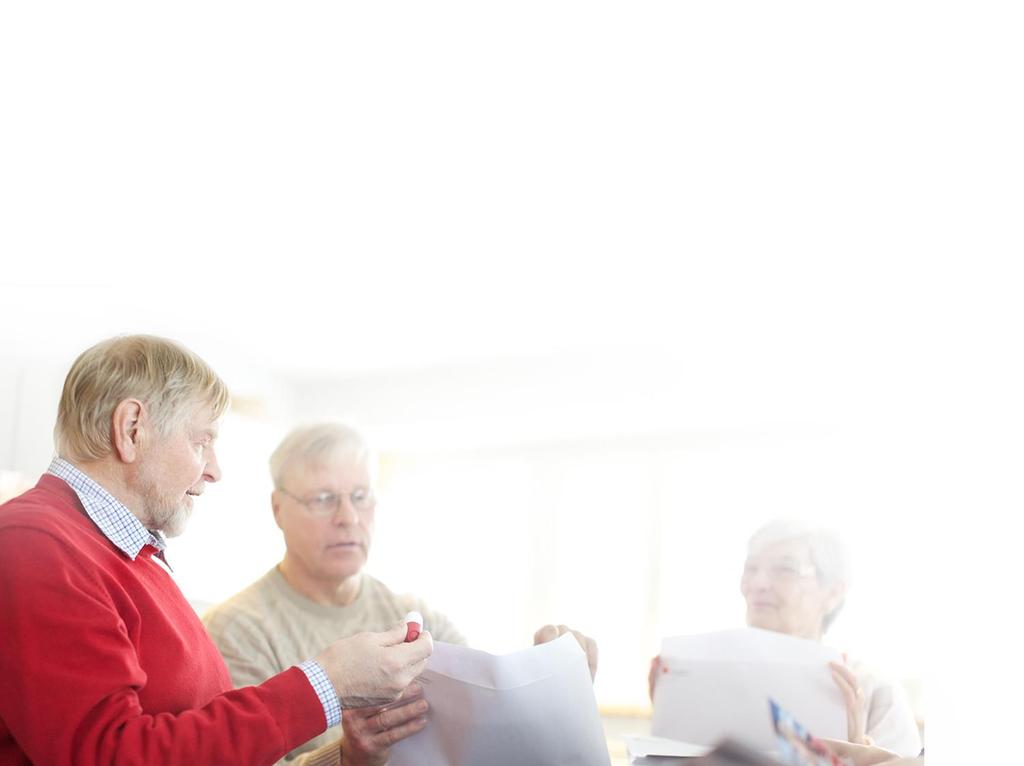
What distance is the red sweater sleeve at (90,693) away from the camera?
3.11 feet

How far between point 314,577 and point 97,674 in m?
0.84

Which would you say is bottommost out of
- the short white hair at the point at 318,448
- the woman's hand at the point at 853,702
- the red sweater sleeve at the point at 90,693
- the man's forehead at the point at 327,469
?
the woman's hand at the point at 853,702

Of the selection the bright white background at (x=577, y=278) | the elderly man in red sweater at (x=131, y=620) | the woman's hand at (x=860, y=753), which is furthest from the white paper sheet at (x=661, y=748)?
the elderly man in red sweater at (x=131, y=620)

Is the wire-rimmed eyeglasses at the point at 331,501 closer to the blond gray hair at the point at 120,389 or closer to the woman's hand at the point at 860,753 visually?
the blond gray hair at the point at 120,389

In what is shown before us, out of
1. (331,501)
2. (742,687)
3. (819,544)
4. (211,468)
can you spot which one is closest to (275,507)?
(331,501)

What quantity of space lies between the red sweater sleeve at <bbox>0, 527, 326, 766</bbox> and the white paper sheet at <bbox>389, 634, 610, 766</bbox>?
0.26 meters

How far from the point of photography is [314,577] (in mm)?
1796

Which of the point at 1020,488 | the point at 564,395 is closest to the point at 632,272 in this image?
the point at 564,395

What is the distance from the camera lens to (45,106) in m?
1.75

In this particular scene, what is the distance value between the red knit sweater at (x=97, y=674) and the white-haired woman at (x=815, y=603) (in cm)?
84

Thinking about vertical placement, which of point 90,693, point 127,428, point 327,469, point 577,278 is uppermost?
point 577,278

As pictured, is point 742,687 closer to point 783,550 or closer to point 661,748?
point 661,748

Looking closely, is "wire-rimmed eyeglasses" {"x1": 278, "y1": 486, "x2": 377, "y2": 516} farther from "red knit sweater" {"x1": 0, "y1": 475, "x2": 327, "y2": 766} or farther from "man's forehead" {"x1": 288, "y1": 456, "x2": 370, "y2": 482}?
"red knit sweater" {"x1": 0, "y1": 475, "x2": 327, "y2": 766}

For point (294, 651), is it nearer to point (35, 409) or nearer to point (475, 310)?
point (35, 409)
